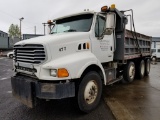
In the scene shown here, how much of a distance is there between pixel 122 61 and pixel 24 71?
3.68 m

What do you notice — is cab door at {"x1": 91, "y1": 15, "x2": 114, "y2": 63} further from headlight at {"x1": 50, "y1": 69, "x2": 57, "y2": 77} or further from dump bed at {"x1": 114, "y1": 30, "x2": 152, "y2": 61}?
headlight at {"x1": 50, "y1": 69, "x2": 57, "y2": 77}

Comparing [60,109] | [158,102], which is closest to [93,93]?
[60,109]

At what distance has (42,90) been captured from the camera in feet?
11.7

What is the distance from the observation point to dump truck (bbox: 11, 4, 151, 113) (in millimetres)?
3592

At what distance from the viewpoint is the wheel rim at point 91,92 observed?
412 cm

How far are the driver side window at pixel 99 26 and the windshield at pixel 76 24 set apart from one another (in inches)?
9.0

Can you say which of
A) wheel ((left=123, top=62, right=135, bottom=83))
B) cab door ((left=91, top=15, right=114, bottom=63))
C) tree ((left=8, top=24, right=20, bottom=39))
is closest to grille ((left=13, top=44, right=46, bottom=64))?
cab door ((left=91, top=15, right=114, bottom=63))

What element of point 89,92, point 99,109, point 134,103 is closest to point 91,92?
point 89,92

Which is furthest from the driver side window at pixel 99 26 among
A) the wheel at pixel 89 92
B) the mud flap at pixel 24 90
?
the mud flap at pixel 24 90

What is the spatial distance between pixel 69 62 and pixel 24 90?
124 centimetres

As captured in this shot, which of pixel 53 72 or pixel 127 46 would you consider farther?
pixel 127 46

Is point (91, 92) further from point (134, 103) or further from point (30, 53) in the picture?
point (30, 53)

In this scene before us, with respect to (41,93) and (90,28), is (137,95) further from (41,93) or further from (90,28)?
(41,93)

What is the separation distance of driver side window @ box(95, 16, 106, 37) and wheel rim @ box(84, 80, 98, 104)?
1436mm
